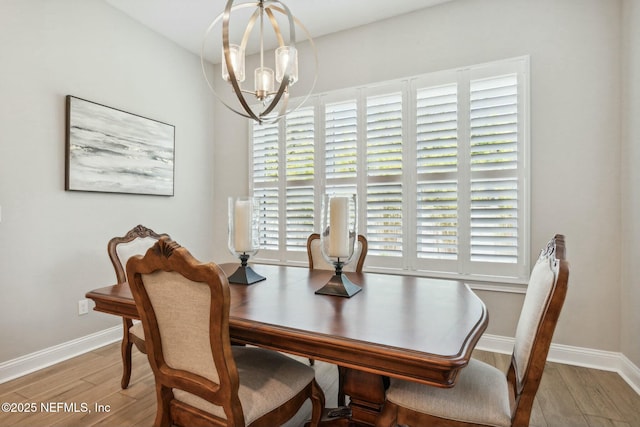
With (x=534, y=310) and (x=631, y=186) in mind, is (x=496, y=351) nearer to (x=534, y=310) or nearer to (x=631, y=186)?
(x=631, y=186)

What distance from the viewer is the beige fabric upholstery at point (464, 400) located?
1.13 m

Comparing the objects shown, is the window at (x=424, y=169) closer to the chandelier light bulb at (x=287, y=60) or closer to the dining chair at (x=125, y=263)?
the chandelier light bulb at (x=287, y=60)

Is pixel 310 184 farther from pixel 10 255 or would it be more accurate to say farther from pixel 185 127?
pixel 10 255

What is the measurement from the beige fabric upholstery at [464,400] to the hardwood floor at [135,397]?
849mm

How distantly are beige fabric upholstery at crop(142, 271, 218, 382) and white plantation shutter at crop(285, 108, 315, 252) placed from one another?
2.30 meters

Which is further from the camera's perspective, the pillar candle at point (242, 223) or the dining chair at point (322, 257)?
the dining chair at point (322, 257)

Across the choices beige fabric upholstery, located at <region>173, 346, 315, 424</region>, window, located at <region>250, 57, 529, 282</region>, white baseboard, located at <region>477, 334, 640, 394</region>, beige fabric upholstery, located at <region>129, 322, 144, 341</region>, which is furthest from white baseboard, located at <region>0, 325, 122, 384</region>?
white baseboard, located at <region>477, 334, 640, 394</region>

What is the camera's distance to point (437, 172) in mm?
2861

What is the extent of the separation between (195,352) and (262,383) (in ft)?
1.06

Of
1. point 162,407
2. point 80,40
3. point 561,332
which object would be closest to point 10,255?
point 80,40

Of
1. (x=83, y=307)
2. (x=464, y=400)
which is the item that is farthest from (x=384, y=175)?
(x=83, y=307)

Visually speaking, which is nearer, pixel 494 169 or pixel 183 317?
pixel 183 317

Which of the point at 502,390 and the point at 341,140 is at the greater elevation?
the point at 341,140

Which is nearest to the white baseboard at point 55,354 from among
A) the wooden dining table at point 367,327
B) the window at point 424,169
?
the wooden dining table at point 367,327
